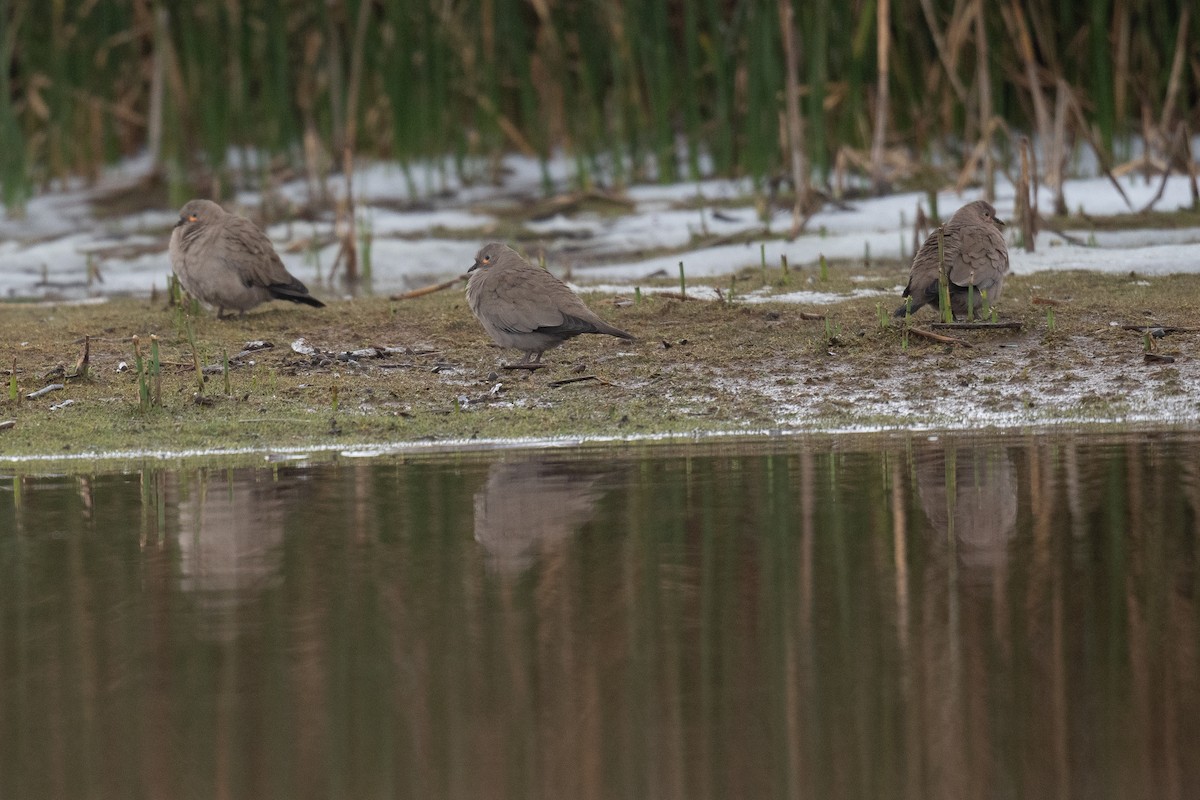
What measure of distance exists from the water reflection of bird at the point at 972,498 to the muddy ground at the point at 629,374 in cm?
97

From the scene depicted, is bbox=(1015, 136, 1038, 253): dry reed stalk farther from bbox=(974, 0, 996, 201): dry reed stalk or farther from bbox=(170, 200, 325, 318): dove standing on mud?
bbox=(170, 200, 325, 318): dove standing on mud

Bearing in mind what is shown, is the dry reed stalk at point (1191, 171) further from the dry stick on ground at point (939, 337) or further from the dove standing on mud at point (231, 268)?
the dove standing on mud at point (231, 268)

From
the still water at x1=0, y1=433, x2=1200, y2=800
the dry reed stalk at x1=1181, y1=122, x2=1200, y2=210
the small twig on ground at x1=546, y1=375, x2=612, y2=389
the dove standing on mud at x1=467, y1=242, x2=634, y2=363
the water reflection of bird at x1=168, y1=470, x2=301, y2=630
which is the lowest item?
the still water at x1=0, y1=433, x2=1200, y2=800

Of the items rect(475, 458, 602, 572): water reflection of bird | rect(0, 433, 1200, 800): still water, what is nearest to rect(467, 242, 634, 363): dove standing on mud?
rect(475, 458, 602, 572): water reflection of bird

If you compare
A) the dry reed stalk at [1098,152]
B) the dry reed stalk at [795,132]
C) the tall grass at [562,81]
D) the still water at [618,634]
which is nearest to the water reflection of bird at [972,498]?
the still water at [618,634]

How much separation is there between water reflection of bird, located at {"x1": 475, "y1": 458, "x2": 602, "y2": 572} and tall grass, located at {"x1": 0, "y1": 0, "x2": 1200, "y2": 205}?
734cm

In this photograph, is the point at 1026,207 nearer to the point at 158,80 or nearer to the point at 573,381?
the point at 573,381

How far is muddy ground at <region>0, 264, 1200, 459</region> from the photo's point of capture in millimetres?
7254

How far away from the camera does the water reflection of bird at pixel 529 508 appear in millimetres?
4805

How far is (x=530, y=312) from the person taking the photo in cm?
848

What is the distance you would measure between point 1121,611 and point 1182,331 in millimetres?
4798

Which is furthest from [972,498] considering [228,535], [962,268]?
[962,268]

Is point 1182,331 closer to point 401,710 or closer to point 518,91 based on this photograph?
point 401,710

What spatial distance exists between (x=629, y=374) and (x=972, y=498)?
3.23m
